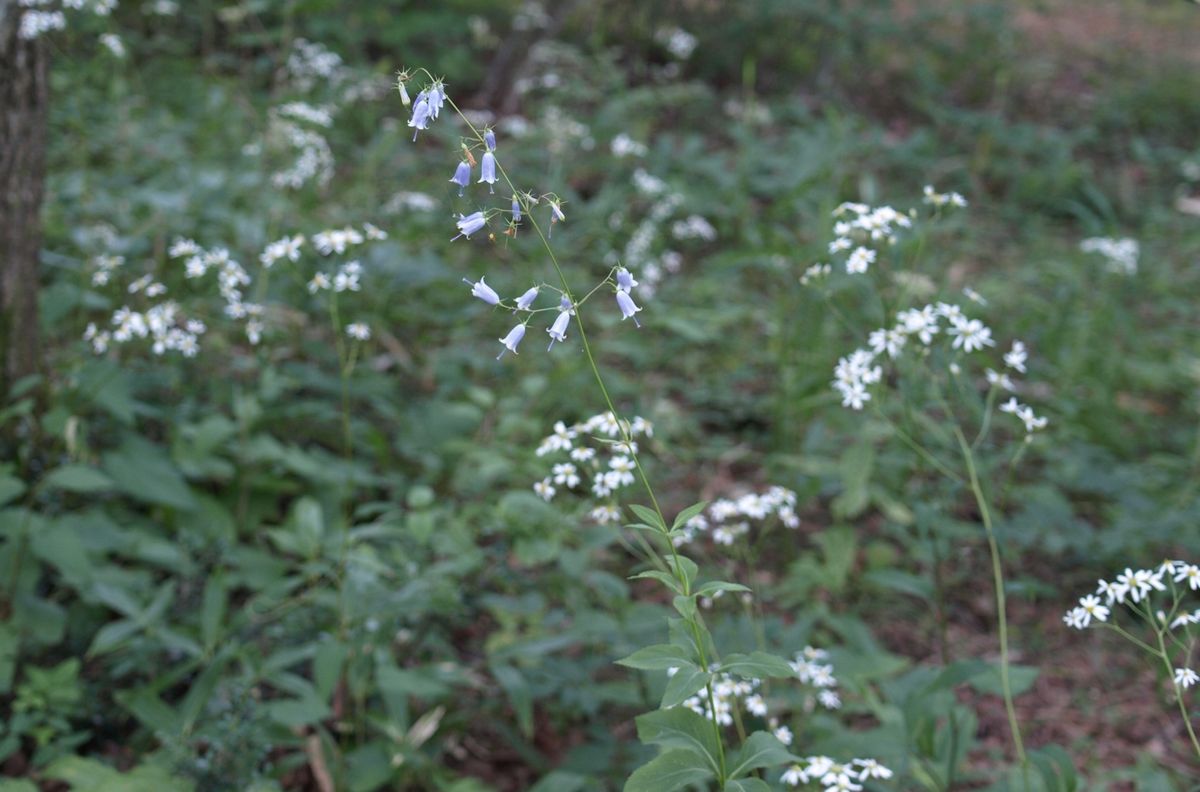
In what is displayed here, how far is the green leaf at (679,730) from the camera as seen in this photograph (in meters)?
1.49

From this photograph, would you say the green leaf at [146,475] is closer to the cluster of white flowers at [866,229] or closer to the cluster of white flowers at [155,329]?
the cluster of white flowers at [155,329]

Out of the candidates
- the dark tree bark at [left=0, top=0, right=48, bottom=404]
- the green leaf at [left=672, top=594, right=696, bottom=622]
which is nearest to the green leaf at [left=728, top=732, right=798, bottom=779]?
the green leaf at [left=672, top=594, right=696, bottom=622]

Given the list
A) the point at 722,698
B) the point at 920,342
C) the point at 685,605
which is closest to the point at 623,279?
the point at 685,605

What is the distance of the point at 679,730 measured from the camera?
150 cm

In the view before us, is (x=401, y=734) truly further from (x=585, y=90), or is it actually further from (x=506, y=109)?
(x=506, y=109)

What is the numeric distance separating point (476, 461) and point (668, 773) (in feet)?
5.72

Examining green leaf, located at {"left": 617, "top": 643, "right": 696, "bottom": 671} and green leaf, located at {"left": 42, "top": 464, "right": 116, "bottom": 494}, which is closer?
green leaf, located at {"left": 617, "top": 643, "right": 696, "bottom": 671}

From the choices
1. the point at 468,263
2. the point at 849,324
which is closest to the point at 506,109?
the point at 468,263

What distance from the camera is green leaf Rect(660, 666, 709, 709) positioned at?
4.34 feet

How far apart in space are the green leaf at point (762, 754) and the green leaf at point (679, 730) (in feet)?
0.15

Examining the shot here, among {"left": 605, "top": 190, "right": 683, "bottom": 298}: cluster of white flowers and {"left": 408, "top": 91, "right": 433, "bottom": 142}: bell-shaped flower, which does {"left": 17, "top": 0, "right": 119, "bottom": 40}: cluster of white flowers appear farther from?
{"left": 605, "top": 190, "right": 683, "bottom": 298}: cluster of white flowers

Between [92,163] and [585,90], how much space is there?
7.34 feet

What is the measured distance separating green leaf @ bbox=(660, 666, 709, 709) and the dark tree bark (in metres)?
2.06

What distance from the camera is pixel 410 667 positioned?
2379 mm
